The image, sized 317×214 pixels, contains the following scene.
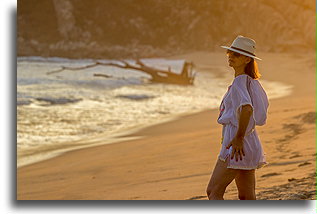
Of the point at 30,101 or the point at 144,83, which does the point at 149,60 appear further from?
the point at 30,101

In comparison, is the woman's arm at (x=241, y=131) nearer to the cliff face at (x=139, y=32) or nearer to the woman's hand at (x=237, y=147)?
the woman's hand at (x=237, y=147)

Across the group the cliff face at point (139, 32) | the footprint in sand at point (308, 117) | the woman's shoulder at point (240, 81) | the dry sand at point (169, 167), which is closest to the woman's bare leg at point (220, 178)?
the woman's shoulder at point (240, 81)

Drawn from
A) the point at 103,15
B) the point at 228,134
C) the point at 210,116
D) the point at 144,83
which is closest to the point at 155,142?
the point at 210,116

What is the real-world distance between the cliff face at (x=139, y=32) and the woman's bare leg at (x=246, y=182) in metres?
19.7

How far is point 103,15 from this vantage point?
86.3ft

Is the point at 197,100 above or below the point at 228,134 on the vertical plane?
above

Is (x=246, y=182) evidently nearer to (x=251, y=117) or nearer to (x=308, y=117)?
(x=251, y=117)

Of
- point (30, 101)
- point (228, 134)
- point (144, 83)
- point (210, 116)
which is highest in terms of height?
point (144, 83)

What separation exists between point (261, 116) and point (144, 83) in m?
18.1

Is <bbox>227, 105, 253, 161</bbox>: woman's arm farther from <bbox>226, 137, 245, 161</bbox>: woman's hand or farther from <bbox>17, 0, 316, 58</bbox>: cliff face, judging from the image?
<bbox>17, 0, 316, 58</bbox>: cliff face

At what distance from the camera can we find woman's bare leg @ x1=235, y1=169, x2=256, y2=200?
3.74 m

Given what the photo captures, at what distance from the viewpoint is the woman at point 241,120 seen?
11.8ft

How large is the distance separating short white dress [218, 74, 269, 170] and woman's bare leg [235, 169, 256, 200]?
0.08 m

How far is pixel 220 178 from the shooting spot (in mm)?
3689
